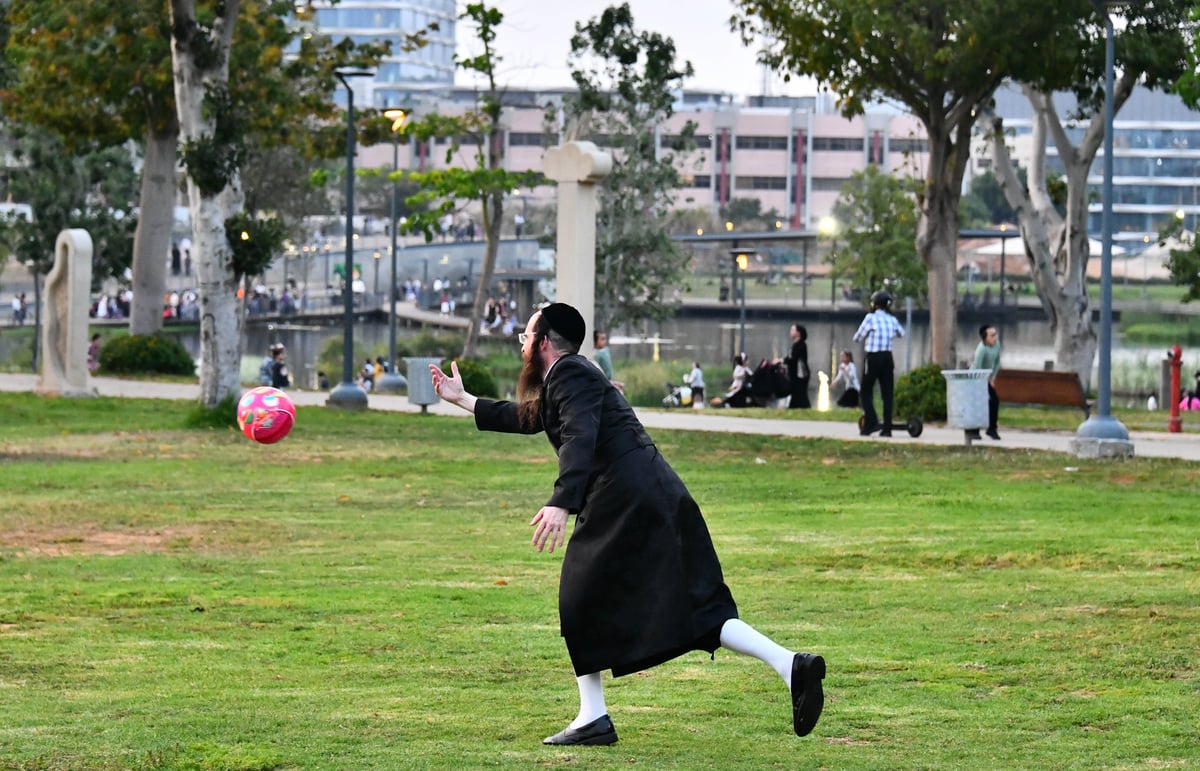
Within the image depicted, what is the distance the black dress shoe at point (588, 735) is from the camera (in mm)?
6730

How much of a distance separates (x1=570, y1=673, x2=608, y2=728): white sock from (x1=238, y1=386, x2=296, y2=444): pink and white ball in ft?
17.4

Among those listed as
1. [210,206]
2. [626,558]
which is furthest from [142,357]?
[626,558]

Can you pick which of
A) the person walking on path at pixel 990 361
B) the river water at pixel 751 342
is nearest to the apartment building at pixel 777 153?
the river water at pixel 751 342

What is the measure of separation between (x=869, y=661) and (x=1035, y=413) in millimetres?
21242

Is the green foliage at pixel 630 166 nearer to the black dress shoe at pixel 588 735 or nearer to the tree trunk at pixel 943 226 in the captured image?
the tree trunk at pixel 943 226

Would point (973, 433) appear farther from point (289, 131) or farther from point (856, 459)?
point (289, 131)

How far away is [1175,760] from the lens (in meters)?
6.60

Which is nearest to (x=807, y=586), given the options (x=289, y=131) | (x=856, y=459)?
(x=856, y=459)

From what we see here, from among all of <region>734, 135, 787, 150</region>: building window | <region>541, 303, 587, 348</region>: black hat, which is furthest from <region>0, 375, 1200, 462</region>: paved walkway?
<region>734, 135, 787, 150</region>: building window

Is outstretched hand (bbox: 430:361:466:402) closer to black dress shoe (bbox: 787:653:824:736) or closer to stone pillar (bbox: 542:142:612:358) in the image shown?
black dress shoe (bbox: 787:653:824:736)

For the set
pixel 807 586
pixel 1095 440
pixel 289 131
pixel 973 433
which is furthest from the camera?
pixel 289 131

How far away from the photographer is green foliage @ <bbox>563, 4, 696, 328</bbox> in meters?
45.5

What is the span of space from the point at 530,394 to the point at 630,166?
39.5m

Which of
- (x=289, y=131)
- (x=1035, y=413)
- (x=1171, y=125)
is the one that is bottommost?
(x=1035, y=413)
